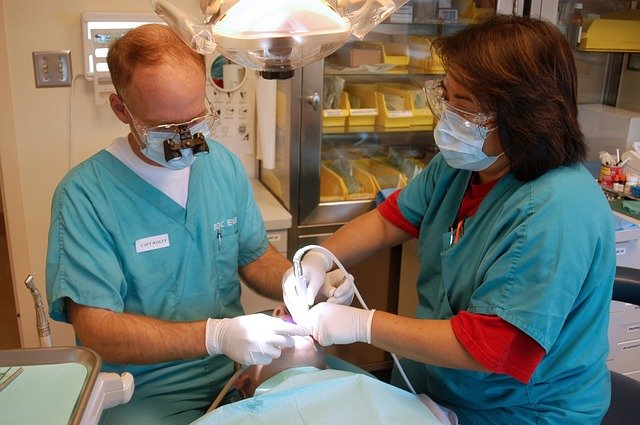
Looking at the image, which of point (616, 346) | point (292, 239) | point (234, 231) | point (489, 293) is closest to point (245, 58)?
point (489, 293)

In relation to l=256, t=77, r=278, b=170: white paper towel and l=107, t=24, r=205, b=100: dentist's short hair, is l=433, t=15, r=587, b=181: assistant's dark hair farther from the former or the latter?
l=256, t=77, r=278, b=170: white paper towel

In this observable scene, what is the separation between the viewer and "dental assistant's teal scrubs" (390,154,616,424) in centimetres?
110

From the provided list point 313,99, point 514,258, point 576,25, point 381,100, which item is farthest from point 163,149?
point 576,25

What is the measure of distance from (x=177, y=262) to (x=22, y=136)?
99 cm

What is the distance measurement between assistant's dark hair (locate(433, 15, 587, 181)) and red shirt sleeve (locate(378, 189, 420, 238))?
41cm

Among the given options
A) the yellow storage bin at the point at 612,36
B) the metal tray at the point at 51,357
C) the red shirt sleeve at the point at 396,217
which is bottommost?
the red shirt sleeve at the point at 396,217

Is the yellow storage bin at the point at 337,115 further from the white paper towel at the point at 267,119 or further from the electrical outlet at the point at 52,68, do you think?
the electrical outlet at the point at 52,68

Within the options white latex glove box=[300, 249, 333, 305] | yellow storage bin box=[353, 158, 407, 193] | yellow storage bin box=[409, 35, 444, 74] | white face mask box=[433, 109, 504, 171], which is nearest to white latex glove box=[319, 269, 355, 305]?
white latex glove box=[300, 249, 333, 305]

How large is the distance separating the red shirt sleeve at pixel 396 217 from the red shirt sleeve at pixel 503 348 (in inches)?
19.3

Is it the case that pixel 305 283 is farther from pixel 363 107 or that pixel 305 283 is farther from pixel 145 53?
pixel 363 107

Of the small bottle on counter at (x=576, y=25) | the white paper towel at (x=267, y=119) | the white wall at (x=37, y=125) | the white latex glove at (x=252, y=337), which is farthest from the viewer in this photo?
the small bottle on counter at (x=576, y=25)

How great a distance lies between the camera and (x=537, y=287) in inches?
43.1

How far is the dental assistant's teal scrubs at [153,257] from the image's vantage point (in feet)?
4.24

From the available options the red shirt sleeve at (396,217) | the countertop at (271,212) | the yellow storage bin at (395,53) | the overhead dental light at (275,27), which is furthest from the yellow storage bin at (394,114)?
the overhead dental light at (275,27)
